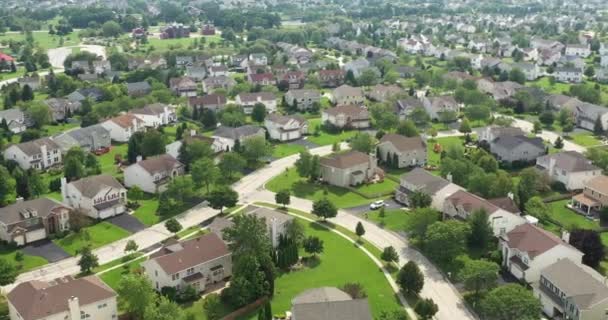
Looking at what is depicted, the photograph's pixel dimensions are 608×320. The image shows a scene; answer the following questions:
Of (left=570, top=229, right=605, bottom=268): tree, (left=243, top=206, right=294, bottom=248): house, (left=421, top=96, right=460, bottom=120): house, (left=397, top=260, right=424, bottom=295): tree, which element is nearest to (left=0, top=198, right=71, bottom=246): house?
(left=243, top=206, right=294, bottom=248): house

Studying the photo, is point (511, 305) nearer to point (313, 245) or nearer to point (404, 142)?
point (313, 245)

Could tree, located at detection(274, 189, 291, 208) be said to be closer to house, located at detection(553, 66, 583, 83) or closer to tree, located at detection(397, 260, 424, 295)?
tree, located at detection(397, 260, 424, 295)

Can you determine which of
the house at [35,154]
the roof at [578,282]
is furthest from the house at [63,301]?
the house at [35,154]

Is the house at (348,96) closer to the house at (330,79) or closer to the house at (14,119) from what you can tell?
the house at (330,79)

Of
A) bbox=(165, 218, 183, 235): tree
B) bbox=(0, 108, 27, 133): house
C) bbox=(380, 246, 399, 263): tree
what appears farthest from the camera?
bbox=(0, 108, 27, 133): house

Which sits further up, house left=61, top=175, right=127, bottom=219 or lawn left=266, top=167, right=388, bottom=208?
house left=61, top=175, right=127, bottom=219

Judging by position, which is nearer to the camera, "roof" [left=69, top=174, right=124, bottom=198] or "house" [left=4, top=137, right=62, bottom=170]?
"roof" [left=69, top=174, right=124, bottom=198]

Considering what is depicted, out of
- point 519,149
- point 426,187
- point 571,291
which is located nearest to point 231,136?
point 426,187
